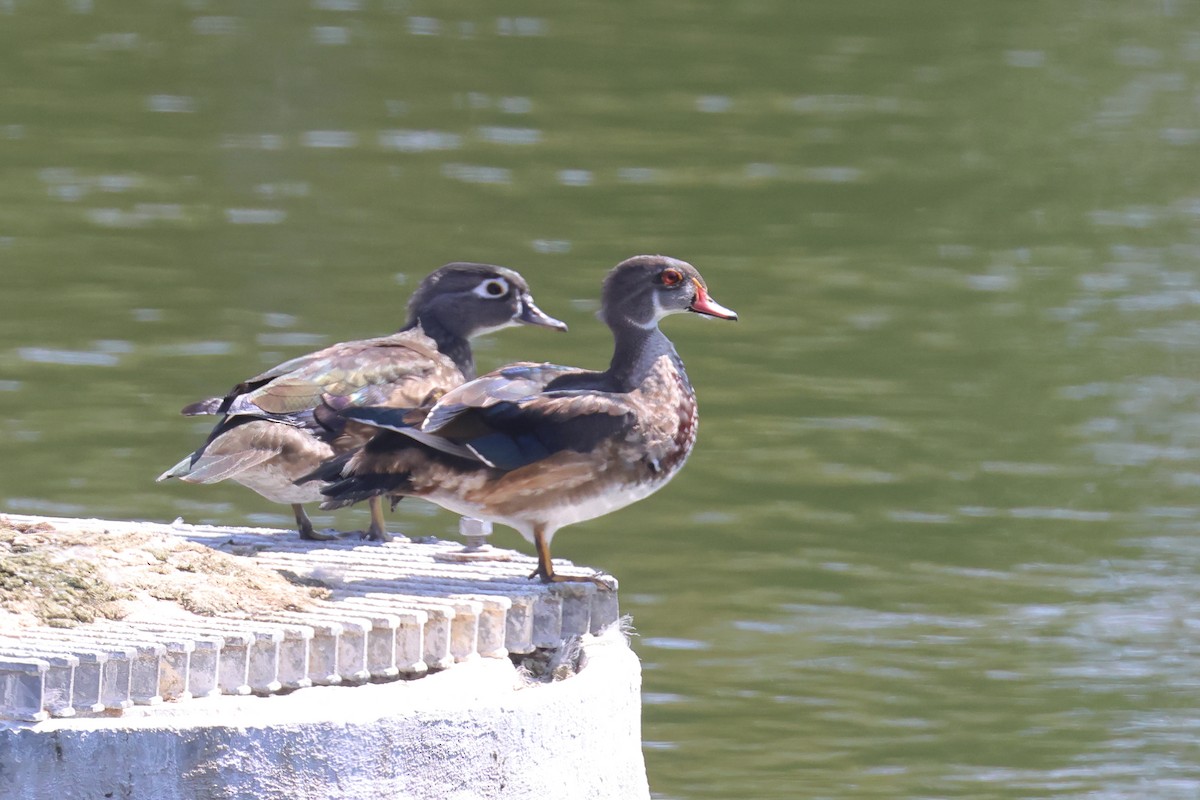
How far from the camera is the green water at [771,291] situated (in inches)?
420

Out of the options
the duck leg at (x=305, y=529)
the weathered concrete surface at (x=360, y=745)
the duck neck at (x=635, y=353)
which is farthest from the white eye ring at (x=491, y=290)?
the weathered concrete surface at (x=360, y=745)

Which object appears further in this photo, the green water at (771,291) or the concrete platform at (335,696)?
the green water at (771,291)

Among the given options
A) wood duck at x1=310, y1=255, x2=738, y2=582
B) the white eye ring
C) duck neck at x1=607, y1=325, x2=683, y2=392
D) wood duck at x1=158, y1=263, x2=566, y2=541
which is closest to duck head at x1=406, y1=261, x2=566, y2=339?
the white eye ring

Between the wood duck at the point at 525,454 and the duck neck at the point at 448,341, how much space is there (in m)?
1.62

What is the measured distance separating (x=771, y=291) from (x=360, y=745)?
11.3 meters

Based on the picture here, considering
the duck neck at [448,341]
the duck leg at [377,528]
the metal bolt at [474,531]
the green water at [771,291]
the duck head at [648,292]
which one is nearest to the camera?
the duck head at [648,292]

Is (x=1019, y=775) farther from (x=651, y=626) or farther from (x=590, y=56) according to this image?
(x=590, y=56)

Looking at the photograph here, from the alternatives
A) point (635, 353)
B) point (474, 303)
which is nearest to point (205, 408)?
point (635, 353)

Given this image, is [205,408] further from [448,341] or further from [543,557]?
[448,341]

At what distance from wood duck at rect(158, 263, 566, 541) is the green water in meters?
2.17

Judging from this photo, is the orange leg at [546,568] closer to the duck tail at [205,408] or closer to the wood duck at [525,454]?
the wood duck at [525,454]

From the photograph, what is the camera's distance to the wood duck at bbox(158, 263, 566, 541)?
297 inches

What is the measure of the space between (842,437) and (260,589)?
7.67 metres

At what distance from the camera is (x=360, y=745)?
227 inches
